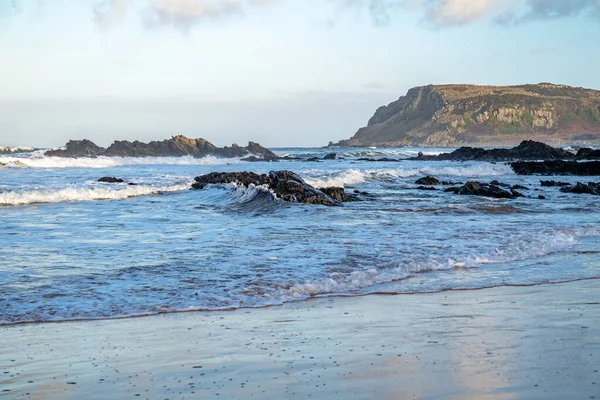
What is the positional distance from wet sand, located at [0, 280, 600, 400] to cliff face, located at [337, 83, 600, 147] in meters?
134

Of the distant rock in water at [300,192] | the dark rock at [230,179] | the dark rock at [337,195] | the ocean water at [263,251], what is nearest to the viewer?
the ocean water at [263,251]

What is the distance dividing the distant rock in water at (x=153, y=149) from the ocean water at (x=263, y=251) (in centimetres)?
4457

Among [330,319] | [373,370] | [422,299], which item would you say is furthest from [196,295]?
[373,370]

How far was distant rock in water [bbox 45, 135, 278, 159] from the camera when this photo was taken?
61469 mm

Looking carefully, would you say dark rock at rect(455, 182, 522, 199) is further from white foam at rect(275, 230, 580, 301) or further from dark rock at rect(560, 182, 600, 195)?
white foam at rect(275, 230, 580, 301)

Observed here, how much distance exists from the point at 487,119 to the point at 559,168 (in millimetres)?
121092

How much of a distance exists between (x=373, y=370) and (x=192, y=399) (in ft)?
3.49

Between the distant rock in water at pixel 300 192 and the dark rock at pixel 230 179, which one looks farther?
the dark rock at pixel 230 179

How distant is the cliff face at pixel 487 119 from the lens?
14362 cm

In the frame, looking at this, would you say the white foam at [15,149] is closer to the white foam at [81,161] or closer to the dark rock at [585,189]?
the white foam at [81,161]

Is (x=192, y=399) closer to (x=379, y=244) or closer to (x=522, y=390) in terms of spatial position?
(x=522, y=390)

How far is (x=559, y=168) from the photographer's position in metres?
33.2

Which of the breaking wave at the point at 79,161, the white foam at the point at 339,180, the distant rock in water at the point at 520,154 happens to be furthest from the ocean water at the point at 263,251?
the distant rock in water at the point at 520,154

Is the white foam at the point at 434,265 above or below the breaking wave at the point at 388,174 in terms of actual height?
below
